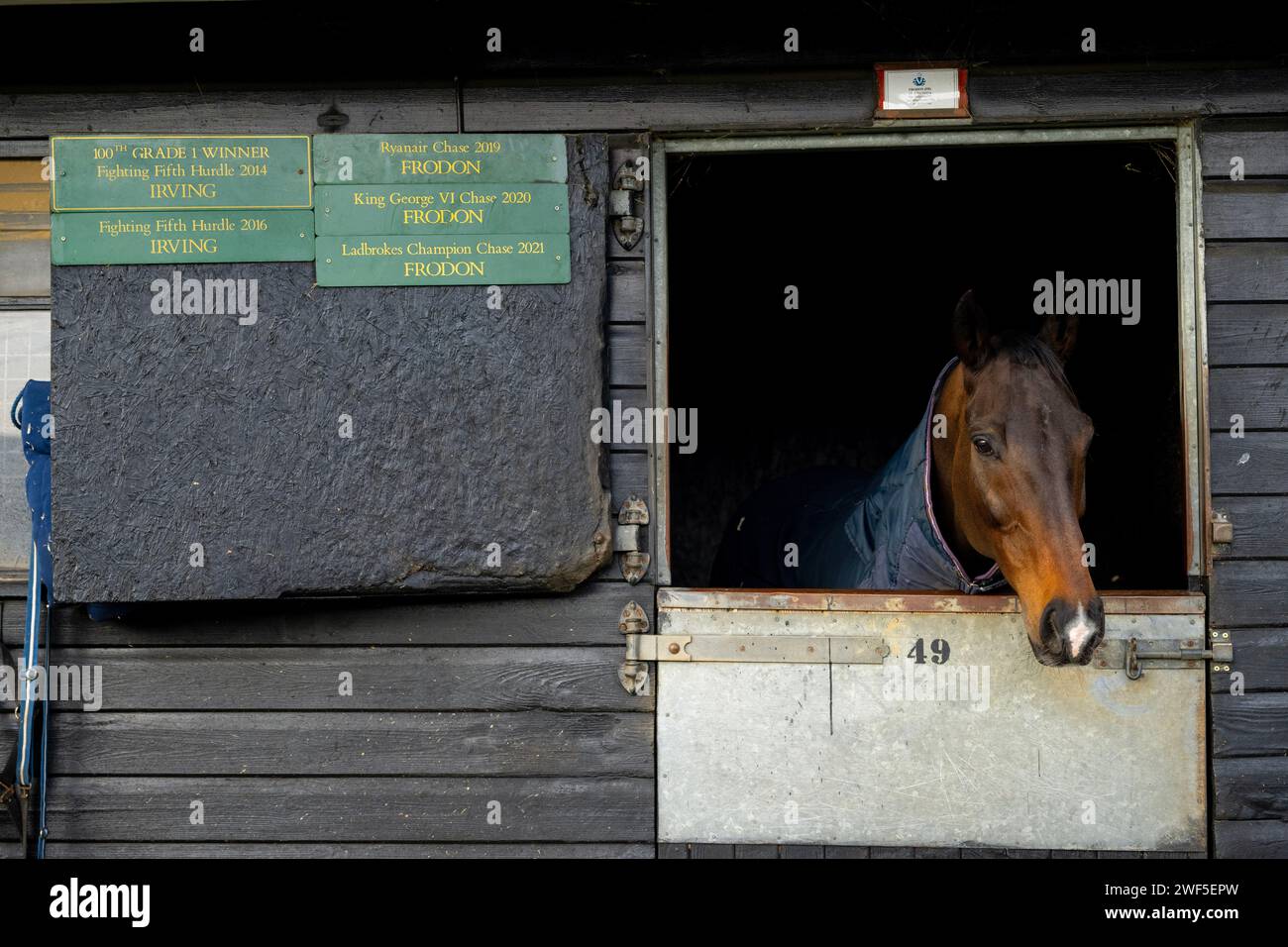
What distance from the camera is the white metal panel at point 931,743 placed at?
10.0 ft

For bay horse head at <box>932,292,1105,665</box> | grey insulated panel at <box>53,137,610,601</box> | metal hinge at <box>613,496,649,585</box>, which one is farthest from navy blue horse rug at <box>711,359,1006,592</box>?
grey insulated panel at <box>53,137,610,601</box>

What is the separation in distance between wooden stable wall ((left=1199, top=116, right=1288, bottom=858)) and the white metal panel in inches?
3.9

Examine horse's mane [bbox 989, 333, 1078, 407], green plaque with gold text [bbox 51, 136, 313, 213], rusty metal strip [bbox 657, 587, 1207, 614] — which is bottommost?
rusty metal strip [bbox 657, 587, 1207, 614]

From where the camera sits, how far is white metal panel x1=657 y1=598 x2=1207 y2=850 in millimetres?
3049

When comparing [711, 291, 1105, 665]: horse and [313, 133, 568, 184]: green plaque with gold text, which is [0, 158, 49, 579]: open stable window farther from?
[711, 291, 1105, 665]: horse

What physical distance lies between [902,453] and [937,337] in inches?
102

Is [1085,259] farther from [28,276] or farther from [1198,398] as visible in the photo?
[28,276]

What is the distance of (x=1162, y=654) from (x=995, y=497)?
67 cm

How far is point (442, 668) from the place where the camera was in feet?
10.3

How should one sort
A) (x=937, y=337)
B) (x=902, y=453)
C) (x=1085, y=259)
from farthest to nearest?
(x=937, y=337), (x=1085, y=259), (x=902, y=453)

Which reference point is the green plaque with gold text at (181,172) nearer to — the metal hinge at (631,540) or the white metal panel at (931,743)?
the metal hinge at (631,540)

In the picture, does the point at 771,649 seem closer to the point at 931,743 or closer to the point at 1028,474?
the point at 931,743

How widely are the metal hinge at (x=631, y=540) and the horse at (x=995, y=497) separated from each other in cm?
84
